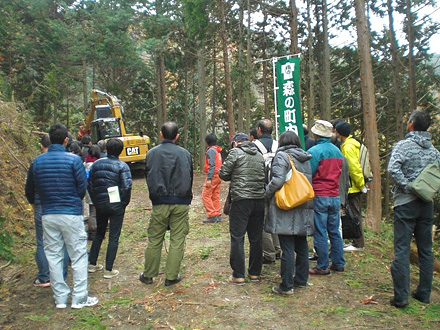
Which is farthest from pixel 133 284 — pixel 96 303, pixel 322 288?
pixel 322 288

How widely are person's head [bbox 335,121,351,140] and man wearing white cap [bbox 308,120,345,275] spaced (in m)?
0.73

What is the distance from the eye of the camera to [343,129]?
6.06 m

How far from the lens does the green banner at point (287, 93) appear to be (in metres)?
7.66

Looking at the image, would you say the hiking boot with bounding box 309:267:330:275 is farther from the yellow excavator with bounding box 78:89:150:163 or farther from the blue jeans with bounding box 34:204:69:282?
the yellow excavator with bounding box 78:89:150:163

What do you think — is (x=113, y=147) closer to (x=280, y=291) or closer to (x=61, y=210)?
(x=61, y=210)

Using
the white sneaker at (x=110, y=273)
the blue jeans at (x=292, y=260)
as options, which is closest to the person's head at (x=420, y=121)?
the blue jeans at (x=292, y=260)

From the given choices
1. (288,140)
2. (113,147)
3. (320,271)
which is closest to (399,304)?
(320,271)

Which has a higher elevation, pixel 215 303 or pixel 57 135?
pixel 57 135

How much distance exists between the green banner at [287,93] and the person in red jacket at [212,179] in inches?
58.2

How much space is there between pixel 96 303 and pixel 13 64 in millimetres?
23588

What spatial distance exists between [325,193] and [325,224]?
0.44 m

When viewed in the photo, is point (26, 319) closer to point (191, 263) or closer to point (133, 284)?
point (133, 284)

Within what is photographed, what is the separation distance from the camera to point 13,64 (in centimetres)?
A: 2378

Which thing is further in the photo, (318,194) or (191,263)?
(191,263)
